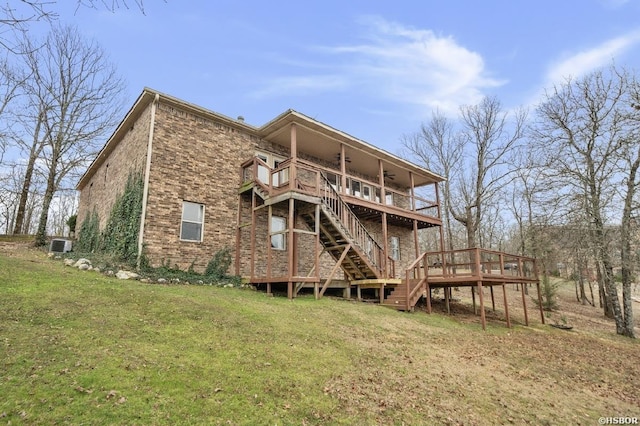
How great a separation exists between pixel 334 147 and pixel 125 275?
954 centimetres

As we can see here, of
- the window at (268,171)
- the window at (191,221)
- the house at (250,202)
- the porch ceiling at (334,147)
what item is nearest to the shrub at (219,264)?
the house at (250,202)

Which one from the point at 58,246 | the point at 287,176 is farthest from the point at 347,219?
the point at 58,246

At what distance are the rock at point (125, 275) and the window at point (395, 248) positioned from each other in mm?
12818

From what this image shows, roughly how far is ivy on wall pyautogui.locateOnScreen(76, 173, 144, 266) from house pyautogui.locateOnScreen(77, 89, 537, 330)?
41 centimetres

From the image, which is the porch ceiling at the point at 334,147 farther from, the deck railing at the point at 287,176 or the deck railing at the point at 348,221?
the deck railing at the point at 348,221

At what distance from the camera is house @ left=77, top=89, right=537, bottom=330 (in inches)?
478

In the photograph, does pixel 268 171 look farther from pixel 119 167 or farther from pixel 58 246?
pixel 58 246

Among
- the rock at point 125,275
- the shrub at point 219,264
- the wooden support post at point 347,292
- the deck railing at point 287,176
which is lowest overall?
the wooden support post at point 347,292

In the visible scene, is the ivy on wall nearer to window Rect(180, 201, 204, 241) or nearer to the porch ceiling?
window Rect(180, 201, 204, 241)

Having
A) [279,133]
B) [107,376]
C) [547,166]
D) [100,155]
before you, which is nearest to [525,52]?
[547,166]

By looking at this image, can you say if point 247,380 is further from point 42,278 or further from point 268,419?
point 42,278

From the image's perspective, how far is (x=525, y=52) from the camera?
50.4ft

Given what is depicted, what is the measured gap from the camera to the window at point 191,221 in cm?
1259

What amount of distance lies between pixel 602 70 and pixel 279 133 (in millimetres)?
14777
